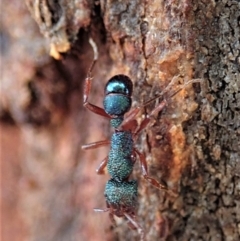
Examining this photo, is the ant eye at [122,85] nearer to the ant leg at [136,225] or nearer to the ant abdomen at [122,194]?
the ant abdomen at [122,194]

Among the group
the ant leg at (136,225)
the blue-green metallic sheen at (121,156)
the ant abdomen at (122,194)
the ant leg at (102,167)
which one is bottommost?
the ant leg at (136,225)

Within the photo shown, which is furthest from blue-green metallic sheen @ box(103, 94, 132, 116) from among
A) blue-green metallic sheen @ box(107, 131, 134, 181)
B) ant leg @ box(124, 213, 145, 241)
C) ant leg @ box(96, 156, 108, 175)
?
ant leg @ box(124, 213, 145, 241)

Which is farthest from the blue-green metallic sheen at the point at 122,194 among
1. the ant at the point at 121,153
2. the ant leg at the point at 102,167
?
the ant leg at the point at 102,167

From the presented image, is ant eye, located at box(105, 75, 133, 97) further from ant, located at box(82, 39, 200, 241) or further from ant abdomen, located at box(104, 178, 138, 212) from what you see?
ant abdomen, located at box(104, 178, 138, 212)

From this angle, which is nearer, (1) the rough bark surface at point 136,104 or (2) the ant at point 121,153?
(1) the rough bark surface at point 136,104

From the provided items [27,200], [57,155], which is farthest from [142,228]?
[27,200]

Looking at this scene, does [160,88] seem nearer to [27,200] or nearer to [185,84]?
[185,84]
